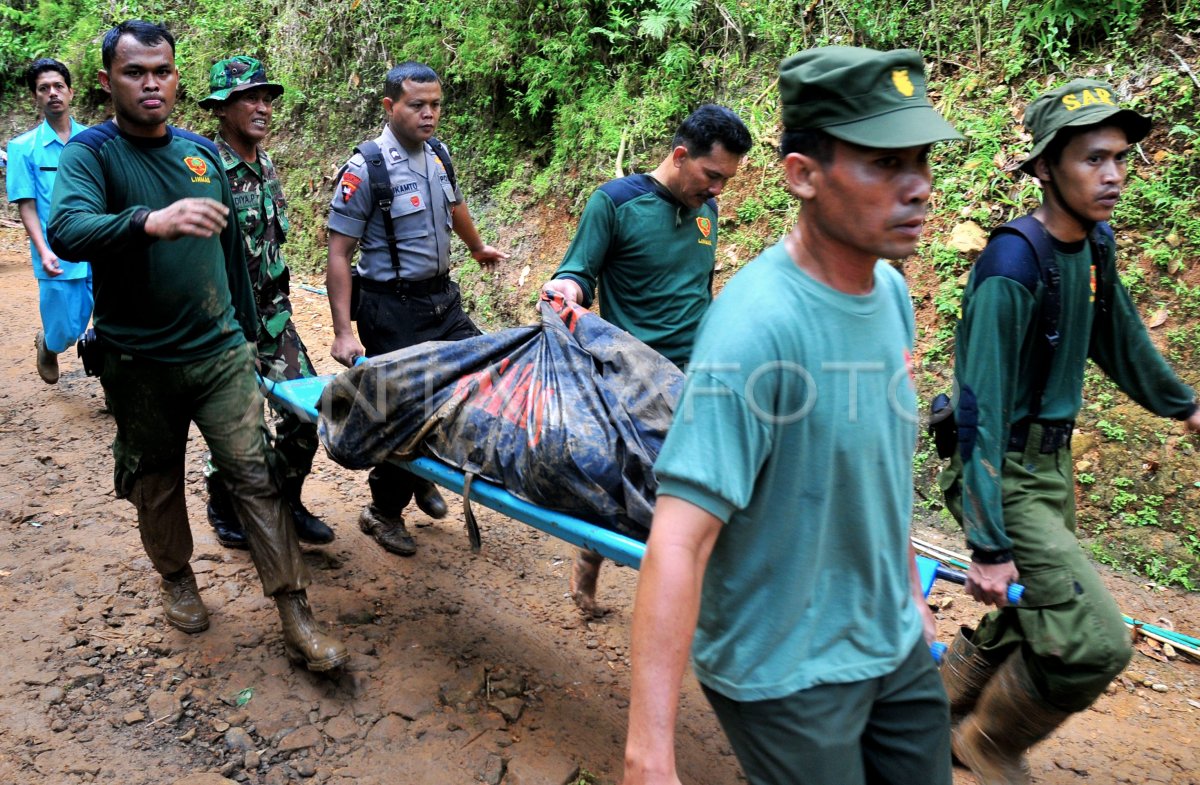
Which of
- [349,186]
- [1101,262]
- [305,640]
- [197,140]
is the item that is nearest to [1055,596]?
[1101,262]

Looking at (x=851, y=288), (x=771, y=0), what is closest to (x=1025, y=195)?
(x=771, y=0)

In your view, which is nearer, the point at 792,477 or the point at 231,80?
the point at 792,477

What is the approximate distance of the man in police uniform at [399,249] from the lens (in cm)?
429

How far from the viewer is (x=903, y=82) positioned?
5.40 feet

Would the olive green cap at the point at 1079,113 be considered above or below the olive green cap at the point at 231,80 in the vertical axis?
above

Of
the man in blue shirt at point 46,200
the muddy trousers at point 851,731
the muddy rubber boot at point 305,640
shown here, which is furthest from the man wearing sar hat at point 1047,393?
the man in blue shirt at point 46,200

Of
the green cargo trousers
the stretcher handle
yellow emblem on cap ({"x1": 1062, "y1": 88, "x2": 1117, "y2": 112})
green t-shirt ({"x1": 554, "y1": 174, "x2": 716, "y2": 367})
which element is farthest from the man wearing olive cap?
yellow emblem on cap ({"x1": 1062, "y1": 88, "x2": 1117, "y2": 112})

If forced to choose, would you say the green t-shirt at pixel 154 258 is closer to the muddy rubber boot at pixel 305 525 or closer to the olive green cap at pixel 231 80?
the olive green cap at pixel 231 80

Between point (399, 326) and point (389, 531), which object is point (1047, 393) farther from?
point (389, 531)

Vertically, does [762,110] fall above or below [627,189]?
above

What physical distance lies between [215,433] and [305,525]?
43.5 inches

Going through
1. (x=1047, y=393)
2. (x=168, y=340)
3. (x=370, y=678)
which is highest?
(x=1047, y=393)

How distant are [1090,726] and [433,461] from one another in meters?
2.58

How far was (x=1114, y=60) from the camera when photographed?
529cm
